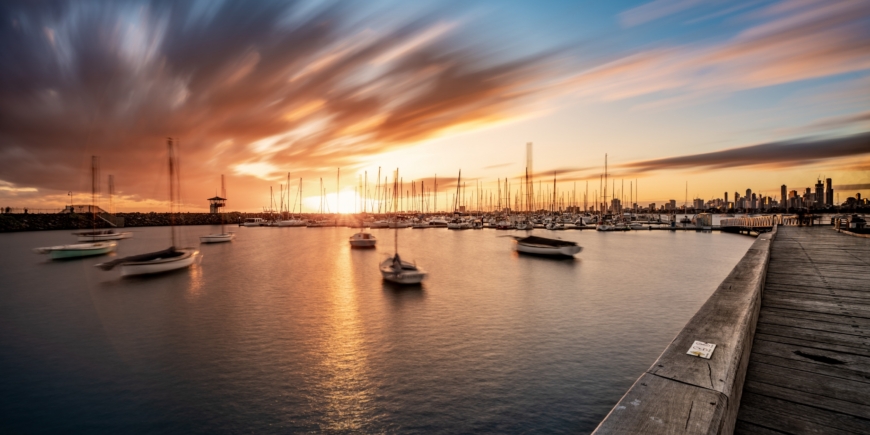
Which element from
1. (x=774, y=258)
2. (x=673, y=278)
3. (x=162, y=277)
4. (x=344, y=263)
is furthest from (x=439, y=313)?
(x=162, y=277)

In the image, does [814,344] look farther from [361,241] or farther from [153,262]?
[361,241]

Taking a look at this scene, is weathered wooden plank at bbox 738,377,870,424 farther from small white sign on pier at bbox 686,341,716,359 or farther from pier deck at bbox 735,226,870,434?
small white sign on pier at bbox 686,341,716,359

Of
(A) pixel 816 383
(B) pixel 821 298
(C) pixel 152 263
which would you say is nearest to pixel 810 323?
(B) pixel 821 298

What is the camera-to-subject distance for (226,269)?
38.9 meters

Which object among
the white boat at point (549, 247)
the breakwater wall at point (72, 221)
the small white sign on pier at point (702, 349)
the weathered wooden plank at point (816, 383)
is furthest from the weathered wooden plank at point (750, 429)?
the breakwater wall at point (72, 221)

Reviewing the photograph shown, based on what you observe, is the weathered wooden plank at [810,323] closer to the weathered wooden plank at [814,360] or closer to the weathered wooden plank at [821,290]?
the weathered wooden plank at [814,360]

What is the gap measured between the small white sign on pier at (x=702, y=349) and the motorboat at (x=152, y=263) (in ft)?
135

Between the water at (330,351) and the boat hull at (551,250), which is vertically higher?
the boat hull at (551,250)

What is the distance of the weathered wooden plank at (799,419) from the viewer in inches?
149

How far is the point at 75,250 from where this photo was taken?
4709cm

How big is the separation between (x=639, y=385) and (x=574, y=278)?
30.0m

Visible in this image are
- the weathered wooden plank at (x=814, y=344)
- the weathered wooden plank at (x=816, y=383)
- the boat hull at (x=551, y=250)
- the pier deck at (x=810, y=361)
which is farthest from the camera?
the boat hull at (x=551, y=250)

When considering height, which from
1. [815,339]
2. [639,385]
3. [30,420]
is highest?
[639,385]

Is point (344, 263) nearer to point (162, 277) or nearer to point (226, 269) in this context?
point (226, 269)
